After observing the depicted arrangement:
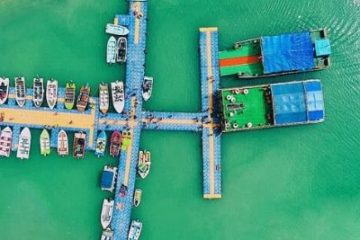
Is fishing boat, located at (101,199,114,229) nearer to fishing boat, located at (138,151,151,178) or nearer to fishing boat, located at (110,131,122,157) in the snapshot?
fishing boat, located at (138,151,151,178)

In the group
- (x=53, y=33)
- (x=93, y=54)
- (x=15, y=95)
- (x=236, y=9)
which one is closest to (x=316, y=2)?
(x=236, y=9)

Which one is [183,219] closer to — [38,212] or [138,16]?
[38,212]

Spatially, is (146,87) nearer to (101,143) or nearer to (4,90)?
(101,143)

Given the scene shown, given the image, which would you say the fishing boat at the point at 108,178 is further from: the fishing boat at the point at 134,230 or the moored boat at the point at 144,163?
the fishing boat at the point at 134,230

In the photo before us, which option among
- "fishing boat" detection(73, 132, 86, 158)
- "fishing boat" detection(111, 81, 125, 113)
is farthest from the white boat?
"fishing boat" detection(73, 132, 86, 158)

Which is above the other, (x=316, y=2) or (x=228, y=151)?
(x=316, y=2)

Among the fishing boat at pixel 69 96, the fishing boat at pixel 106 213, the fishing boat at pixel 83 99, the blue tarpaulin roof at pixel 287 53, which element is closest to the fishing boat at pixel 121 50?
the fishing boat at pixel 83 99

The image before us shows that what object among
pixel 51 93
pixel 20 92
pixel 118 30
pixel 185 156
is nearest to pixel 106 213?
pixel 185 156
